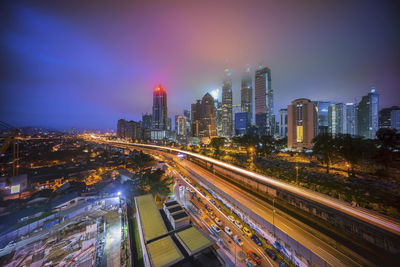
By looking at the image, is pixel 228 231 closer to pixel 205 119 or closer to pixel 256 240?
pixel 256 240

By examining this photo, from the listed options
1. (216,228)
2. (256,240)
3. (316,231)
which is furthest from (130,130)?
(316,231)

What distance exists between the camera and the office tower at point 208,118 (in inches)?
3897

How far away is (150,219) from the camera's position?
959cm

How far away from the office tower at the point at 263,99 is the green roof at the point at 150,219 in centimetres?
8575

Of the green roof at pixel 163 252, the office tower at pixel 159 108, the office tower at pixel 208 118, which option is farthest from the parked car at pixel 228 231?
the office tower at pixel 159 108

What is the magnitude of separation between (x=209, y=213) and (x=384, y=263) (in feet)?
36.3

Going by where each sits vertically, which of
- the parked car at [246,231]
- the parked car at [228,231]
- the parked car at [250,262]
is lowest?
the parked car at [250,262]

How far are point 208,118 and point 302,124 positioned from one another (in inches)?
2545

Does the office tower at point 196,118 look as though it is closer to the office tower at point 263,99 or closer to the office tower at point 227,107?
the office tower at point 227,107

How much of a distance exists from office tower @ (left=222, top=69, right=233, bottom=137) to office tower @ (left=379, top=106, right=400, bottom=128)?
73579mm

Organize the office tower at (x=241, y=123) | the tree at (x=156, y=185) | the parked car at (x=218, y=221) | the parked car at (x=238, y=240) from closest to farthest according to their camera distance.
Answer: the parked car at (x=238, y=240) → the parked car at (x=218, y=221) → the tree at (x=156, y=185) → the office tower at (x=241, y=123)

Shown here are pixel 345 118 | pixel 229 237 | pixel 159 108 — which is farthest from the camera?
pixel 159 108

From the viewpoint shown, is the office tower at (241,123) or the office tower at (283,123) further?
the office tower at (241,123)

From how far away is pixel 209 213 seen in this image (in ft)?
43.1
